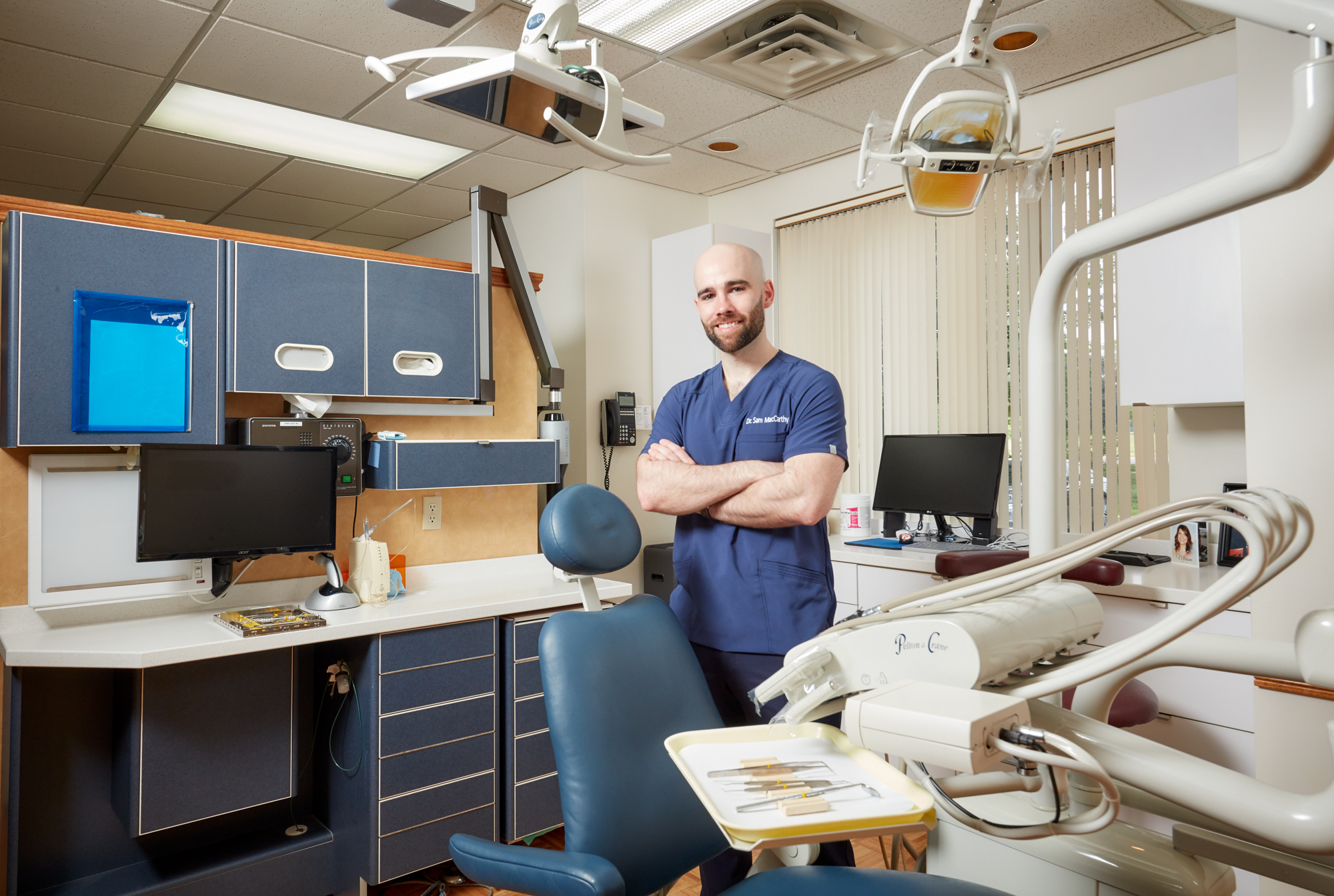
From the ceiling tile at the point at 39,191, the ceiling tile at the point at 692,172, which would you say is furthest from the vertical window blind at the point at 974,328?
the ceiling tile at the point at 39,191

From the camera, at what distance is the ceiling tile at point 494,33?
9.11 ft

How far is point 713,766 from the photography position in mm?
886

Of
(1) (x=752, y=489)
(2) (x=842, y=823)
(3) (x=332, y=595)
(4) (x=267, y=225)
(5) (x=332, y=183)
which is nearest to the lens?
(2) (x=842, y=823)

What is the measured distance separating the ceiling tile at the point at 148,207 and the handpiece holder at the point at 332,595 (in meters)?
3.11

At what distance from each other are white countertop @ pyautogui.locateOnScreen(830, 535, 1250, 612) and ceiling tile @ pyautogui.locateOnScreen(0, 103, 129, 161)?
3758 mm

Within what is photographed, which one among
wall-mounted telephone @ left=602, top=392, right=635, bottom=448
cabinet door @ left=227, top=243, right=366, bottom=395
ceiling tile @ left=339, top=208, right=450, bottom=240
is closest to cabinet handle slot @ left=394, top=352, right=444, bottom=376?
cabinet door @ left=227, top=243, right=366, bottom=395

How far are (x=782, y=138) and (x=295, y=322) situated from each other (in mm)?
2461

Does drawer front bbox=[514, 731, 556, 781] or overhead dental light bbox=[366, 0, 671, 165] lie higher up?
overhead dental light bbox=[366, 0, 671, 165]

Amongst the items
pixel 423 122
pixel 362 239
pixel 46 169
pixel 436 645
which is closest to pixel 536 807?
pixel 436 645

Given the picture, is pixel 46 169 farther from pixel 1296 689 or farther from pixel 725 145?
pixel 1296 689

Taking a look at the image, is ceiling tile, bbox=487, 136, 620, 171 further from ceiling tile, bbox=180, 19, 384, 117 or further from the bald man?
the bald man

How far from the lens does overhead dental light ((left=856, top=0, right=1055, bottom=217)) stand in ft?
4.01

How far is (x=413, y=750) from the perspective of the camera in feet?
7.73

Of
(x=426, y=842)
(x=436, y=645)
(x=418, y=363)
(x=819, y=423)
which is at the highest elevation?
(x=418, y=363)
